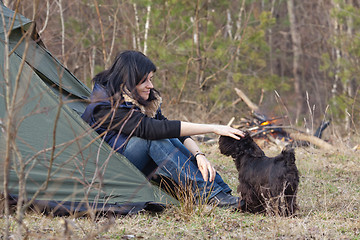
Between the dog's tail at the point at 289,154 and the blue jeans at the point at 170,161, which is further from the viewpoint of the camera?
the blue jeans at the point at 170,161

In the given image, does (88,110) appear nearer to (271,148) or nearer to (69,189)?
(69,189)

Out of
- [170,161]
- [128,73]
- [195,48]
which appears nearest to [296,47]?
[195,48]

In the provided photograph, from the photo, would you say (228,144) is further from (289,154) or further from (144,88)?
(144,88)

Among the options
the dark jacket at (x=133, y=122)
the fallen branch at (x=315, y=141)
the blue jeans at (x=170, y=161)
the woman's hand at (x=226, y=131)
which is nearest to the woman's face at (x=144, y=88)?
the dark jacket at (x=133, y=122)

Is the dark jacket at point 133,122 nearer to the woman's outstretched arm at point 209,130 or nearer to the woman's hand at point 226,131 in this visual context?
the woman's outstretched arm at point 209,130

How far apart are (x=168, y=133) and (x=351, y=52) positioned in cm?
856

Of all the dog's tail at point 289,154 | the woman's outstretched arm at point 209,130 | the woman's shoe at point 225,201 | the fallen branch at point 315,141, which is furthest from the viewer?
the fallen branch at point 315,141

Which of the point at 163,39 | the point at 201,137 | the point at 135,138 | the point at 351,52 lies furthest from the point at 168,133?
the point at 351,52

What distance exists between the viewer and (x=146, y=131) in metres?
3.66

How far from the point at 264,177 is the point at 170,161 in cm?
76

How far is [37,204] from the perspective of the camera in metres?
3.54

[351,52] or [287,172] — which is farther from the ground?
[351,52]

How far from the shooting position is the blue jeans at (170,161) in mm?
3727

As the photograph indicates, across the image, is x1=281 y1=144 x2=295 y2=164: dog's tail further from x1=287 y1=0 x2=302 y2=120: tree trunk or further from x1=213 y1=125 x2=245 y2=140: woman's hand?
x1=287 y1=0 x2=302 y2=120: tree trunk
